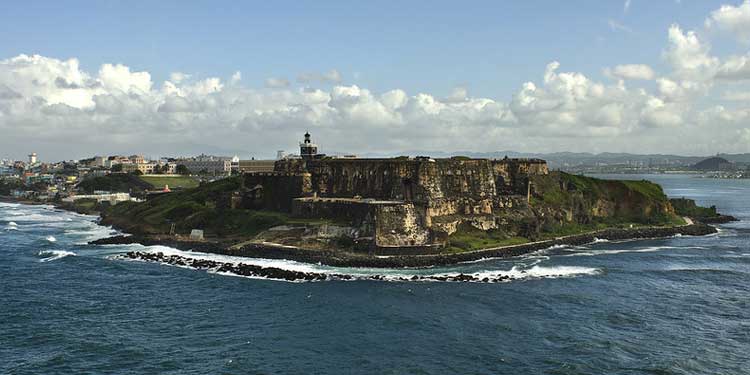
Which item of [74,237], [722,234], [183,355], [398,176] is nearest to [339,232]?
[398,176]

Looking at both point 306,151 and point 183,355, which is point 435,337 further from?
point 306,151

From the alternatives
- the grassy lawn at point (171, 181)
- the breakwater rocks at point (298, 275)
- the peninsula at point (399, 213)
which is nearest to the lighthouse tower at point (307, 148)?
the peninsula at point (399, 213)

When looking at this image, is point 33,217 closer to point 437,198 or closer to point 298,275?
point 437,198

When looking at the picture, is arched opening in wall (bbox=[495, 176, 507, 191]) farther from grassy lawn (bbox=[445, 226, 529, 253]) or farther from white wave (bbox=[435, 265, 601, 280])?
white wave (bbox=[435, 265, 601, 280])

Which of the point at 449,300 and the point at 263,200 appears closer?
the point at 449,300

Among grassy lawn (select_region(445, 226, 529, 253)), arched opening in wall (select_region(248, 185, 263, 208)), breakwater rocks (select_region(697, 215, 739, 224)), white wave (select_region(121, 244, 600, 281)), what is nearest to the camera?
white wave (select_region(121, 244, 600, 281))

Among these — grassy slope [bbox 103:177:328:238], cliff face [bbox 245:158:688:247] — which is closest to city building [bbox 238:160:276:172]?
grassy slope [bbox 103:177:328:238]

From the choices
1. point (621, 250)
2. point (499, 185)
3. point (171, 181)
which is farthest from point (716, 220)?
point (171, 181)
